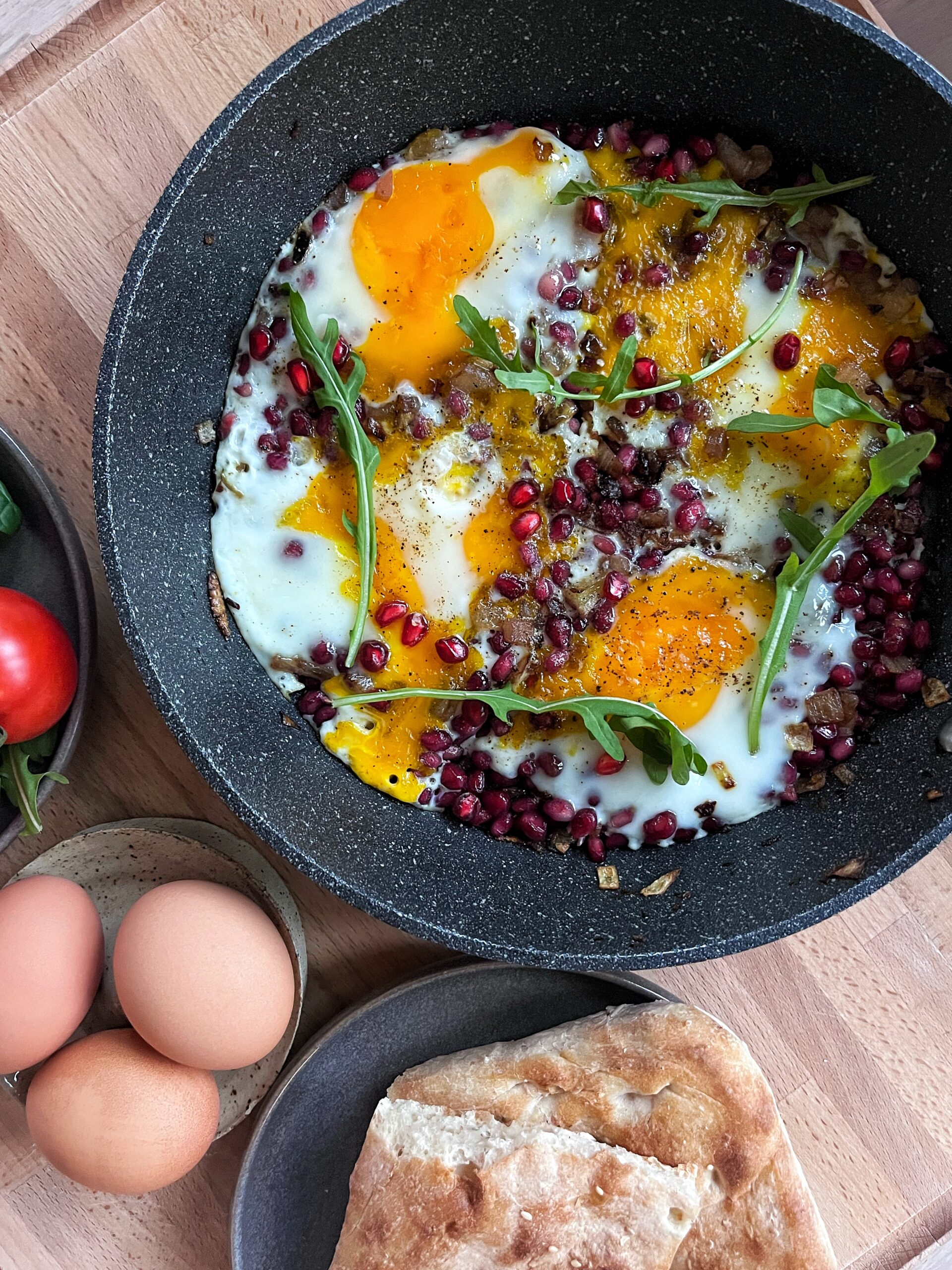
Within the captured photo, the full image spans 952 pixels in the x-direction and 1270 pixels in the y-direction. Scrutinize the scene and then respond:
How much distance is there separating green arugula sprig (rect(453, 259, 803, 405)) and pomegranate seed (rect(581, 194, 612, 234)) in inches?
10.2

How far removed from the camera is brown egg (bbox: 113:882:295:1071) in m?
1.99

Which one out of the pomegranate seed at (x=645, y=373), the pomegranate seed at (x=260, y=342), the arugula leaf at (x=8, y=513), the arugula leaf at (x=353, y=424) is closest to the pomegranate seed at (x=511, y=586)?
the arugula leaf at (x=353, y=424)

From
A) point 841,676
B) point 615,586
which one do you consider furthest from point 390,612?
point 841,676

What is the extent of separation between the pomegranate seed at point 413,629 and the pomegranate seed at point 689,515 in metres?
0.61

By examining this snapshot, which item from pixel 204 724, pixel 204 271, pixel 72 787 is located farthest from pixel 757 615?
pixel 72 787

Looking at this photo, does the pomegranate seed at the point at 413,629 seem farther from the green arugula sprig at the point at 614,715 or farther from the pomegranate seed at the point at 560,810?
the pomegranate seed at the point at 560,810

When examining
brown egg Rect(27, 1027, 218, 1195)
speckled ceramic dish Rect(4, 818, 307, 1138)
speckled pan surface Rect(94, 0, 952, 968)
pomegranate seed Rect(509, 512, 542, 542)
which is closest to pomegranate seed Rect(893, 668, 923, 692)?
speckled pan surface Rect(94, 0, 952, 968)

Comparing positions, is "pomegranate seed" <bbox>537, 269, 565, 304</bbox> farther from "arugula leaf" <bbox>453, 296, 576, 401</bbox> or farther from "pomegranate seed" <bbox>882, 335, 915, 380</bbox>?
"pomegranate seed" <bbox>882, 335, 915, 380</bbox>

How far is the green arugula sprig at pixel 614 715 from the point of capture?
2.08 m

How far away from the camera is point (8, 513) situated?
85.3 inches

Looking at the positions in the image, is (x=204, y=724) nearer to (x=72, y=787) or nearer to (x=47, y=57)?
(x=72, y=787)

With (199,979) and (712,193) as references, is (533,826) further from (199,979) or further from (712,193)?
(712,193)

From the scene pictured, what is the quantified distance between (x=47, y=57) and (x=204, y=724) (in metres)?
1.53

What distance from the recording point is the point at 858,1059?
244 centimetres
